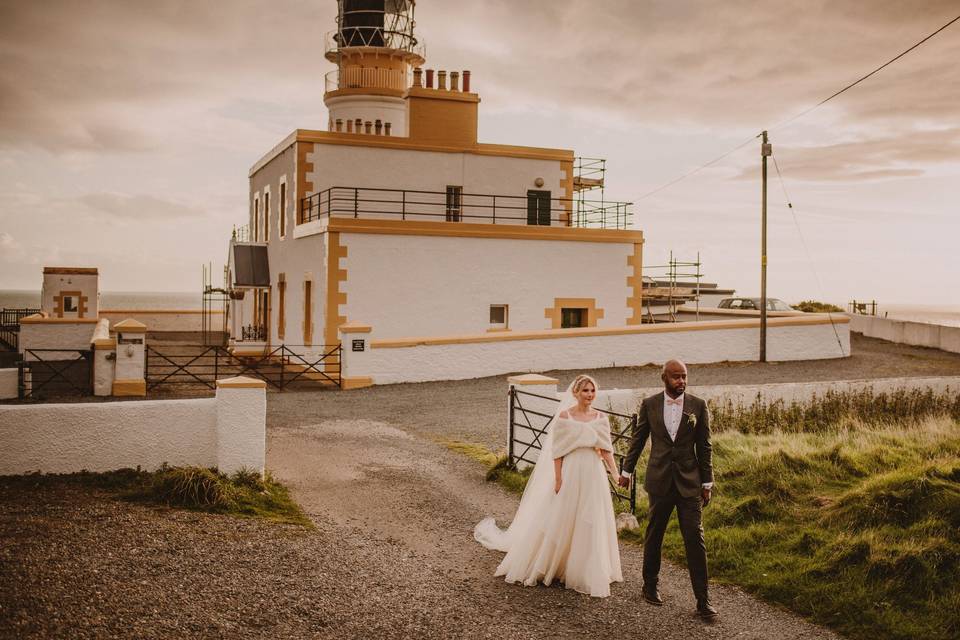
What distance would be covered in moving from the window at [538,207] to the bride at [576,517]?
1978 centimetres

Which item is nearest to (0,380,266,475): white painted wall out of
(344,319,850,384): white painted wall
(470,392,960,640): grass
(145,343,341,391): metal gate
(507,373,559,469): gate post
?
(470,392,960,640): grass

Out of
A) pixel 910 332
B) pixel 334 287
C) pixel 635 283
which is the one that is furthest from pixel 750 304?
pixel 334 287

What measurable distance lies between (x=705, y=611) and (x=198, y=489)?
5.03m

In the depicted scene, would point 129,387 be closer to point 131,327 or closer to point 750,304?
point 131,327

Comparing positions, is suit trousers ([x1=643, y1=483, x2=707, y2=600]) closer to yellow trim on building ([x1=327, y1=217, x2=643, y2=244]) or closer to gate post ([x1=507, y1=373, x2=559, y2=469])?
gate post ([x1=507, y1=373, x2=559, y2=469])

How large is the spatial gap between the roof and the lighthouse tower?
4.96 m

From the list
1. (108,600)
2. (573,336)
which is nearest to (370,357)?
(573,336)

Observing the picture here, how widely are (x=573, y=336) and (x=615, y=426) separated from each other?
7.81m

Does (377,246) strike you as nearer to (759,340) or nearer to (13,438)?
(759,340)

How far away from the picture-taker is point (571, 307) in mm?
23953

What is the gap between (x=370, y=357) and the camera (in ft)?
63.4

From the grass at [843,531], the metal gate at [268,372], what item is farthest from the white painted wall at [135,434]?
the metal gate at [268,372]

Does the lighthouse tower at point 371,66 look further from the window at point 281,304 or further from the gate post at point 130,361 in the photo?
the gate post at point 130,361

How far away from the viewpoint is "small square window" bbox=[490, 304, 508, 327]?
916 inches
